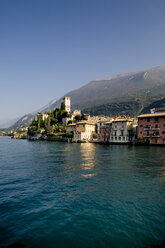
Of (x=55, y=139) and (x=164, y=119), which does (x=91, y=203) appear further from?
(x=55, y=139)

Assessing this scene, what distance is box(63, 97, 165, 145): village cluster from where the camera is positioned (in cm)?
7362

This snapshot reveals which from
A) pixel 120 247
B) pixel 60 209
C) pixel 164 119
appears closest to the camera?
pixel 120 247

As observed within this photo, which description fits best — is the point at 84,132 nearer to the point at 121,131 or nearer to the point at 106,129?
the point at 106,129

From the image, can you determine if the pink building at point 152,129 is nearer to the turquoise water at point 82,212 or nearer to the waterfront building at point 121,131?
the waterfront building at point 121,131

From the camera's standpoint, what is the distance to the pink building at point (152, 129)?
237 ft

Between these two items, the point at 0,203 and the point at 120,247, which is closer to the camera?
the point at 120,247

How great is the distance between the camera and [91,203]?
12500 millimetres

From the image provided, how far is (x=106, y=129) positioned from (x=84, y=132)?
15.0 meters

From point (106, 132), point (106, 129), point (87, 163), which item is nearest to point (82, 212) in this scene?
point (87, 163)

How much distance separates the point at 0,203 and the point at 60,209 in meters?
4.61

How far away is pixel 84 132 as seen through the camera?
101312 mm

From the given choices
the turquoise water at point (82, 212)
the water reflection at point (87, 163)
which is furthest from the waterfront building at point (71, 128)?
the turquoise water at point (82, 212)

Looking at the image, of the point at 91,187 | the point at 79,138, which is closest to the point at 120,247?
the point at 91,187

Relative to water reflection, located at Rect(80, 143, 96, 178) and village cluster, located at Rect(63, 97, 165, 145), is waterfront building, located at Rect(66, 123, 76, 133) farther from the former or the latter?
water reflection, located at Rect(80, 143, 96, 178)
